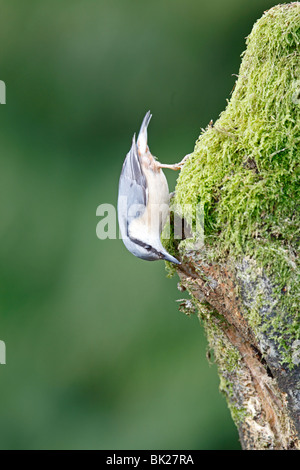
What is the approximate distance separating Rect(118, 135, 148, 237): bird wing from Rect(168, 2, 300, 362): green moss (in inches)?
25.3

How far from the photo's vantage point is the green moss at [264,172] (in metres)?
1.95

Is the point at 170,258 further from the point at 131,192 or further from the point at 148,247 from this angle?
the point at 131,192

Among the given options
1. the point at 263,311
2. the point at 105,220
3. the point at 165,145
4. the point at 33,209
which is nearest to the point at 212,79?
the point at 165,145

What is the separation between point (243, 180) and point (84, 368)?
2.77 metres

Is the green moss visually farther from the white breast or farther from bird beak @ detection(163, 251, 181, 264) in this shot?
the white breast

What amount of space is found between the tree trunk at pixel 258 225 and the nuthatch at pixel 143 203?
231 mm

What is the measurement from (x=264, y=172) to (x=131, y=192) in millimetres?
1066

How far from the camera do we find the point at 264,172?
2.00 metres

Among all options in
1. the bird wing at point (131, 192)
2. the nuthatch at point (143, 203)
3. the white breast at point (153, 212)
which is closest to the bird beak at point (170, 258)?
the nuthatch at point (143, 203)

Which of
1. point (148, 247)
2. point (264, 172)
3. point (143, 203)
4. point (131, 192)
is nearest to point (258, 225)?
point (264, 172)

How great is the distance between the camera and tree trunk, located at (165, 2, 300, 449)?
1950 millimetres

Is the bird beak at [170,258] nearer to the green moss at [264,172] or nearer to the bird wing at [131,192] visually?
the green moss at [264,172]

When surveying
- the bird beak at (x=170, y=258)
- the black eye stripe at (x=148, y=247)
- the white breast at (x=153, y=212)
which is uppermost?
the white breast at (x=153, y=212)
